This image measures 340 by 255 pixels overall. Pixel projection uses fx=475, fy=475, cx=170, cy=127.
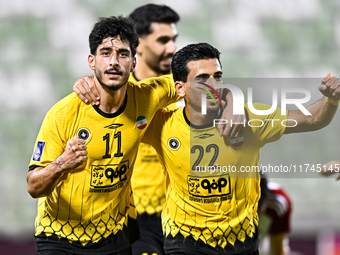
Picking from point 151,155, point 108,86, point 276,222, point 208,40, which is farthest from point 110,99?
point 208,40

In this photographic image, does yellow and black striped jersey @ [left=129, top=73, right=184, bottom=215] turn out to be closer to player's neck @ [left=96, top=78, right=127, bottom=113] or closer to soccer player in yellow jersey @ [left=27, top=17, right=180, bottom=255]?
soccer player in yellow jersey @ [left=27, top=17, right=180, bottom=255]

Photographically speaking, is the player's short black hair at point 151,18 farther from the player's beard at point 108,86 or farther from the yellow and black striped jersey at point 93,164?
the player's beard at point 108,86

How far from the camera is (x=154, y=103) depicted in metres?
2.81

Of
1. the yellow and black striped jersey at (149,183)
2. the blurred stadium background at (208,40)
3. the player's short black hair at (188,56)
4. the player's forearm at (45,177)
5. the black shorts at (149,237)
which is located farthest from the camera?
the blurred stadium background at (208,40)

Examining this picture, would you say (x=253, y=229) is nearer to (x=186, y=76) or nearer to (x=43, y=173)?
(x=186, y=76)

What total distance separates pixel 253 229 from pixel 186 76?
975 millimetres

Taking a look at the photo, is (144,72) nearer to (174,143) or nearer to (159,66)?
(159,66)

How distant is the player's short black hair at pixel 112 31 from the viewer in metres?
2.62

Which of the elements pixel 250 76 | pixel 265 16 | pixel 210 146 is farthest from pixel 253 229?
pixel 265 16

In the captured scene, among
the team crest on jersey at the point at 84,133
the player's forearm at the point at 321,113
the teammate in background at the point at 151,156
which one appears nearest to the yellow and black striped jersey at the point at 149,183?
the teammate in background at the point at 151,156

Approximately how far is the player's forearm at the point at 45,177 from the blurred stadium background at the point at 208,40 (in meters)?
4.74

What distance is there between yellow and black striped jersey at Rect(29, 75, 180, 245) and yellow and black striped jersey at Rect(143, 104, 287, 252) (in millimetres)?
235

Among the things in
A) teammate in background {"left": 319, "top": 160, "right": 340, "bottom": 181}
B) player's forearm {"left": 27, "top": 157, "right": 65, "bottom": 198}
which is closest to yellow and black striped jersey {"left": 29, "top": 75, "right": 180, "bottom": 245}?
player's forearm {"left": 27, "top": 157, "right": 65, "bottom": 198}

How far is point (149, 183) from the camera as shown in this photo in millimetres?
3727
